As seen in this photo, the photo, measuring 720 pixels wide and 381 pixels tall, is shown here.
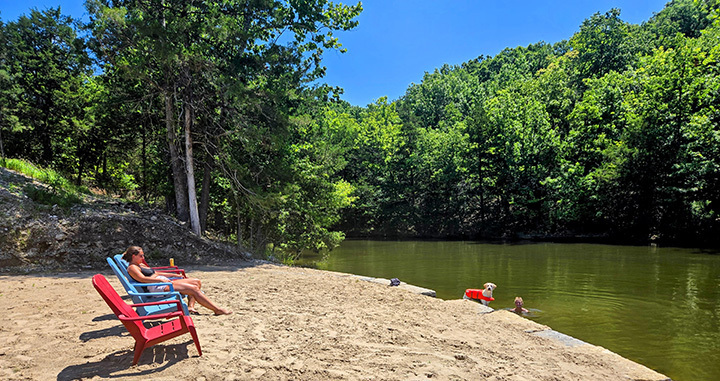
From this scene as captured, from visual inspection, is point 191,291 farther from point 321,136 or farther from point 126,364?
point 321,136

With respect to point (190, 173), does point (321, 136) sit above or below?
above

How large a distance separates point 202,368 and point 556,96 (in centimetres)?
4015

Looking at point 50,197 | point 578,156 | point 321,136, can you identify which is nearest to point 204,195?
point 50,197

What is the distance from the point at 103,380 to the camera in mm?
3490

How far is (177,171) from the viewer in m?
13.3

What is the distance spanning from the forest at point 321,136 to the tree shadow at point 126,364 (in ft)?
28.6

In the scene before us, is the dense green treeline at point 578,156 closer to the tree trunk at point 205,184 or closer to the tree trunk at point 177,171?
the tree trunk at point 205,184

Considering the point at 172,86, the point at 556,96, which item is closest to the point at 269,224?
the point at 172,86

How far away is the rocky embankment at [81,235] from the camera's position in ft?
30.7

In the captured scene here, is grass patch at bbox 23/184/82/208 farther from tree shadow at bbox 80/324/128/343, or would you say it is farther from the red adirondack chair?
the red adirondack chair

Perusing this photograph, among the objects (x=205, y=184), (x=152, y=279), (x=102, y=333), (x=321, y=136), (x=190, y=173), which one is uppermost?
(x=321, y=136)

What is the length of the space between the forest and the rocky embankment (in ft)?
4.73

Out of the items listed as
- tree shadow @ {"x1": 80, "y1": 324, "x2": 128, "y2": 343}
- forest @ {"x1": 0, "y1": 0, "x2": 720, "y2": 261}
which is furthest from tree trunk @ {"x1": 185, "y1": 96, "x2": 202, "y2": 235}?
tree shadow @ {"x1": 80, "y1": 324, "x2": 128, "y2": 343}

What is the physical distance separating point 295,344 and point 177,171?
10.6 m
